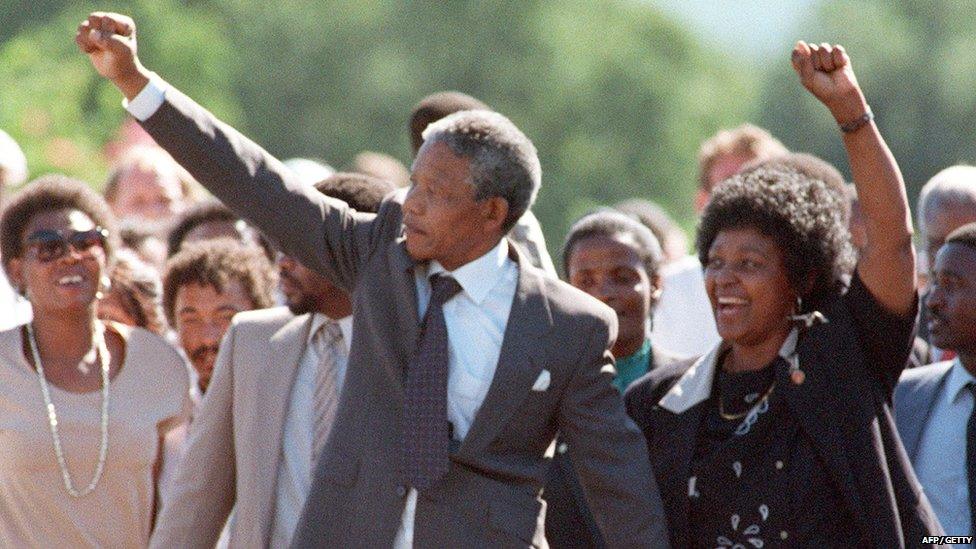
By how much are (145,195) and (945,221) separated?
16.3 feet

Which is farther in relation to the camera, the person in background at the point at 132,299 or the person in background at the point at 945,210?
the person in background at the point at 132,299

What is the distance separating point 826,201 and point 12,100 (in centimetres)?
1195

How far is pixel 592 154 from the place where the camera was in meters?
46.7

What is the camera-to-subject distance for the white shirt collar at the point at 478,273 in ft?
20.1

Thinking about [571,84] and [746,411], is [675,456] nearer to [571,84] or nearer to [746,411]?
[746,411]

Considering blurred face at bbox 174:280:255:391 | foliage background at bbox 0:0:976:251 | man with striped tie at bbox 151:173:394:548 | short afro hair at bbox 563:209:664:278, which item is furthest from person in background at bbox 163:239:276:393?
foliage background at bbox 0:0:976:251

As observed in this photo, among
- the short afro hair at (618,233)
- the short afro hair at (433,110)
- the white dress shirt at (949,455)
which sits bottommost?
the white dress shirt at (949,455)

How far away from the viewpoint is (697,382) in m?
6.46

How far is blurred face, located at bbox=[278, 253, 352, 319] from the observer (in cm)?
706

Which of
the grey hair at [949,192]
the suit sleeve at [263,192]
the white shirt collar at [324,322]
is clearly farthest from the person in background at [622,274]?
the suit sleeve at [263,192]

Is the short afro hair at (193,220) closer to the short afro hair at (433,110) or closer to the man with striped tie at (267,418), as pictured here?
the short afro hair at (433,110)

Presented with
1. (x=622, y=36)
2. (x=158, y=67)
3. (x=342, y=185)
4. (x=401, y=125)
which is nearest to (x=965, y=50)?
(x=622, y=36)

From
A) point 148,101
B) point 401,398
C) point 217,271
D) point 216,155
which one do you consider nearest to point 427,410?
point 401,398

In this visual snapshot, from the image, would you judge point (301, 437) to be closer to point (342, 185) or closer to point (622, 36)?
point (342, 185)
